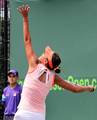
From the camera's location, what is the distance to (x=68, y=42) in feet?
35.8

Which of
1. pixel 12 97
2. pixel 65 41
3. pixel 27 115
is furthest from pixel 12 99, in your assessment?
pixel 27 115

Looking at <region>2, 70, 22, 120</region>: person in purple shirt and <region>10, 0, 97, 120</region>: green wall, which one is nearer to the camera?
<region>2, 70, 22, 120</region>: person in purple shirt

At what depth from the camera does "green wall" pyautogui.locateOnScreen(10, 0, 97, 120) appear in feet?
35.2

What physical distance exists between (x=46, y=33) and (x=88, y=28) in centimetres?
92

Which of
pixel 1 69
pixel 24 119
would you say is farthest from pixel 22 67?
pixel 24 119

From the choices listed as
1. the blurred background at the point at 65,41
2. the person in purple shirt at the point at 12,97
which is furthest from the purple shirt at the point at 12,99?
the blurred background at the point at 65,41

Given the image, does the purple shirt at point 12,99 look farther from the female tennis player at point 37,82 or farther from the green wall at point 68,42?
the female tennis player at point 37,82

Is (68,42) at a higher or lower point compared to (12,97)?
higher

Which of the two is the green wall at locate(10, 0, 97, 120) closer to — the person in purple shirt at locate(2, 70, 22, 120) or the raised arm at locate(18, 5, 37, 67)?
the person in purple shirt at locate(2, 70, 22, 120)

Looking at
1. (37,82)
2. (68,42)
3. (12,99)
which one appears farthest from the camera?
(68,42)

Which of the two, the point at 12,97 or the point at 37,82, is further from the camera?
the point at 12,97

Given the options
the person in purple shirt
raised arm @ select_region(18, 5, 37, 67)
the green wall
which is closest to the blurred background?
the green wall

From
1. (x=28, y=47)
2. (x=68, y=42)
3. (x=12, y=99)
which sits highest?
(x=68, y=42)

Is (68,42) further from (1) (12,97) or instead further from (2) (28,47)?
(2) (28,47)
